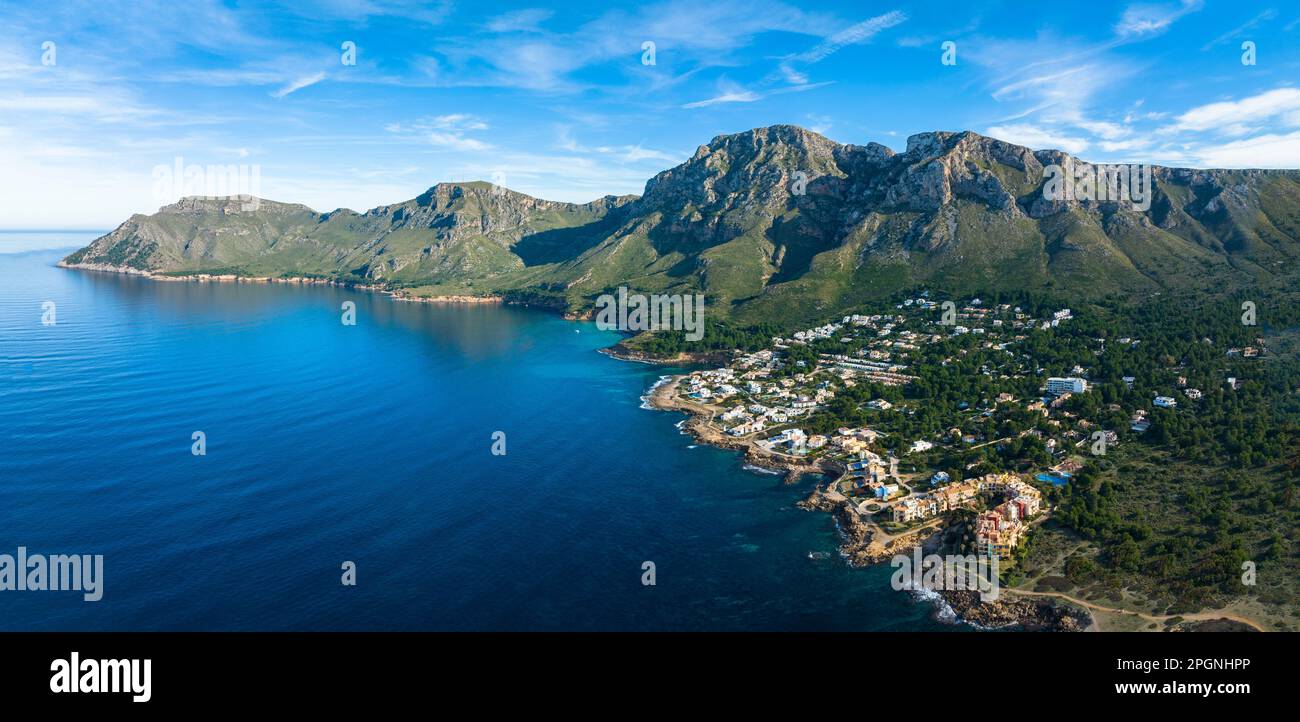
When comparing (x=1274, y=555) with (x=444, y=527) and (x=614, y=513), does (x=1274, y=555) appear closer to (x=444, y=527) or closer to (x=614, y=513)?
(x=614, y=513)

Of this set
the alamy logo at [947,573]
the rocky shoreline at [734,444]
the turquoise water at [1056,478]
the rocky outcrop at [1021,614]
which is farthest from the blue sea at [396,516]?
the turquoise water at [1056,478]

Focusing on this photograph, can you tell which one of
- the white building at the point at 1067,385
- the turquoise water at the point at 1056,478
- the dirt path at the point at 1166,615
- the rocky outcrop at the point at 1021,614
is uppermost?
the white building at the point at 1067,385

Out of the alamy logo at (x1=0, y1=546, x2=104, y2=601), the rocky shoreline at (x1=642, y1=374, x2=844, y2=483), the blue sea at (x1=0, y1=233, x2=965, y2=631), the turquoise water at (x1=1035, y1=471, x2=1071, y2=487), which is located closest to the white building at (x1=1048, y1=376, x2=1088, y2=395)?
the turquoise water at (x1=1035, y1=471, x2=1071, y2=487)

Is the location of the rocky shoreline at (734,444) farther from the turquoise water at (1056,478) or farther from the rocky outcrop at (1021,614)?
the rocky outcrop at (1021,614)

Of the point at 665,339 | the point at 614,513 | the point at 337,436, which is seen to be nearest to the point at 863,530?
the point at 614,513

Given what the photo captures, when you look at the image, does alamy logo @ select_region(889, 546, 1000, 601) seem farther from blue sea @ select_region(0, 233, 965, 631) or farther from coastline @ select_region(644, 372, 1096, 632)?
blue sea @ select_region(0, 233, 965, 631)
